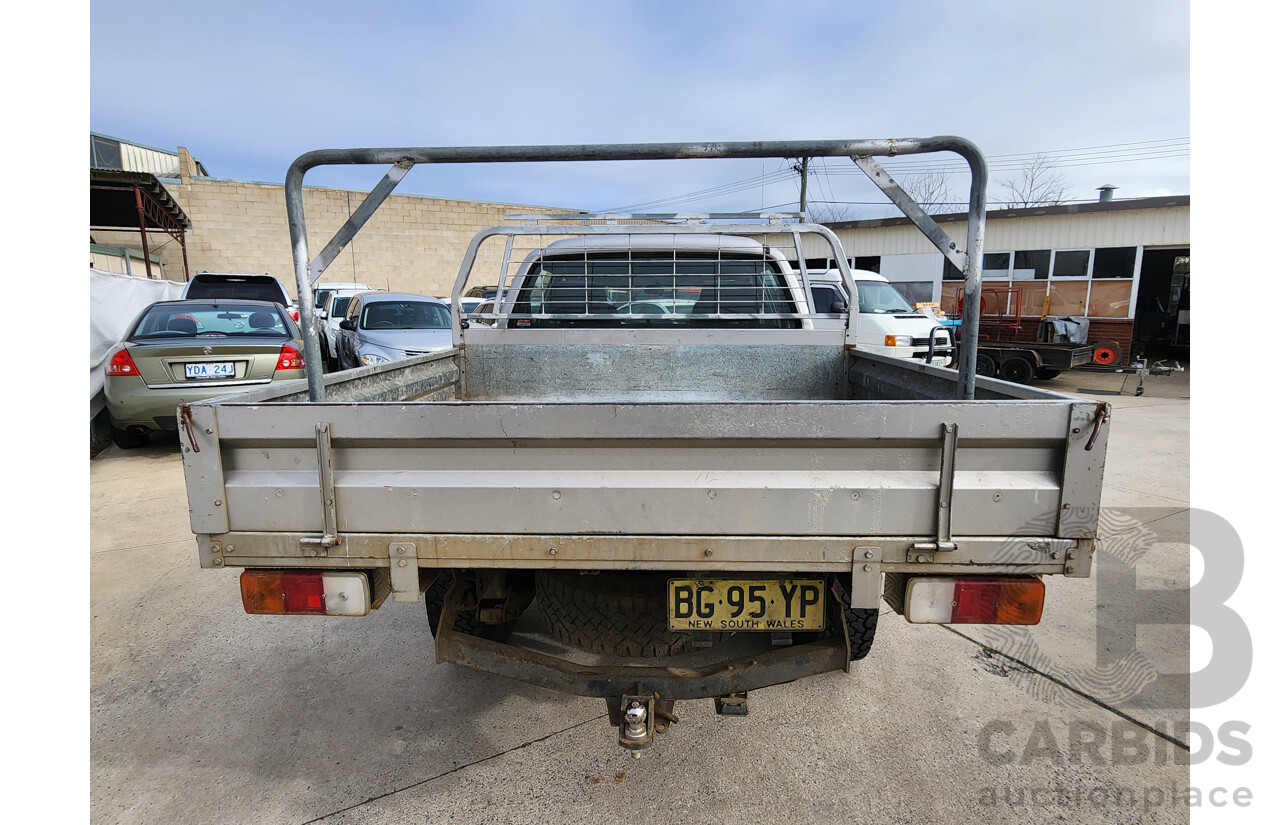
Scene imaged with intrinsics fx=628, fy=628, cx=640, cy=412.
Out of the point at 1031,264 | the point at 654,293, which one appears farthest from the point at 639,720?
the point at 1031,264

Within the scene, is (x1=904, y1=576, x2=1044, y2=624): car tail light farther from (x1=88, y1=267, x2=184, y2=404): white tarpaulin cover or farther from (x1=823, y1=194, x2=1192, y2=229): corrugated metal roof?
(x1=823, y1=194, x2=1192, y2=229): corrugated metal roof

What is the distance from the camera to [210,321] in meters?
6.60

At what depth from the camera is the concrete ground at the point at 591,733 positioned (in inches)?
82.3

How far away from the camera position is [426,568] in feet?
6.03

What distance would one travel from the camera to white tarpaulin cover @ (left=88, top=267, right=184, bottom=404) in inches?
292

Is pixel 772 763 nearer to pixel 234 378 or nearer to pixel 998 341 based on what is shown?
pixel 234 378

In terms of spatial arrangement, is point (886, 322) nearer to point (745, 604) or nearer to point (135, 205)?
point (745, 604)

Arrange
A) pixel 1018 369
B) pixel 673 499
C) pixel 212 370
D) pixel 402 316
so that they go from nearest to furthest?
pixel 673 499 < pixel 212 370 < pixel 402 316 < pixel 1018 369

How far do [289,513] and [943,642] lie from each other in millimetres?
2909

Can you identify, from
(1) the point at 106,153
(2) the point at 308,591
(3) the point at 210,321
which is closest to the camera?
(2) the point at 308,591

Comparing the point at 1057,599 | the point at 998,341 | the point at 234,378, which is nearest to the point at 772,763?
the point at 1057,599

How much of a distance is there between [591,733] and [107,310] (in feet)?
29.8

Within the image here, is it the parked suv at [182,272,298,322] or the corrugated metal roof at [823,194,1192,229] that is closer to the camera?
the parked suv at [182,272,298,322]

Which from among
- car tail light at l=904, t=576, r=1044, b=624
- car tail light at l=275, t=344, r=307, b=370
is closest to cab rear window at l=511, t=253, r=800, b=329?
car tail light at l=904, t=576, r=1044, b=624
